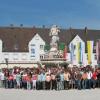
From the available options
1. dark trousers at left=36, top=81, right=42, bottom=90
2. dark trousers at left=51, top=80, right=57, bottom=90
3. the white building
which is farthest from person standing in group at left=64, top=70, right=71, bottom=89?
the white building

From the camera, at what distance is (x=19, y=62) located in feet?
289

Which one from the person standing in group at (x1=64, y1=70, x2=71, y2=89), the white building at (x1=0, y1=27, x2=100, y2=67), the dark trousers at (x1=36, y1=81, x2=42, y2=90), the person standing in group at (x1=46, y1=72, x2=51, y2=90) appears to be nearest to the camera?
the person standing in group at (x1=64, y1=70, x2=71, y2=89)

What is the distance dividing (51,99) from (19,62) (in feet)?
214

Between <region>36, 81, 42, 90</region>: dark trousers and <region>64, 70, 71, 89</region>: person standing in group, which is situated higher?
<region>64, 70, 71, 89</region>: person standing in group

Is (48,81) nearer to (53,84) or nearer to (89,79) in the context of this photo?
(53,84)

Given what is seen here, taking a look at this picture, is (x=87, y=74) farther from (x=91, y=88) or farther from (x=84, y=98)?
(x=84, y=98)

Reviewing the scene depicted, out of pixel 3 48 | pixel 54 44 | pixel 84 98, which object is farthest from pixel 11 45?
pixel 84 98

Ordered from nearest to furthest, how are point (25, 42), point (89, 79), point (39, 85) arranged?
point (89, 79)
point (39, 85)
point (25, 42)

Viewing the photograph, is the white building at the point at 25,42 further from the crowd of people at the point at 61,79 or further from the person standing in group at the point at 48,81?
the person standing in group at the point at 48,81

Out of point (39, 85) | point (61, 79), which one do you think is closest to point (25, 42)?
point (39, 85)

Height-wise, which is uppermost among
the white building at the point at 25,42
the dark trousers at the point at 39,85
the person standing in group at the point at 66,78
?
the white building at the point at 25,42

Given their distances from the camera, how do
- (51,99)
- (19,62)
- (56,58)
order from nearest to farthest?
(51,99), (56,58), (19,62)

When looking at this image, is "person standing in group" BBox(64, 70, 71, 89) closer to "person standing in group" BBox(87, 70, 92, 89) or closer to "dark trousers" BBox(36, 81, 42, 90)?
"person standing in group" BBox(87, 70, 92, 89)

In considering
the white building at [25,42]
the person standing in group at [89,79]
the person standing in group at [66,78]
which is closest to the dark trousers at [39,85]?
the person standing in group at [66,78]
